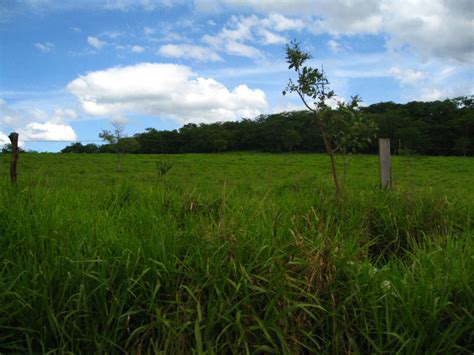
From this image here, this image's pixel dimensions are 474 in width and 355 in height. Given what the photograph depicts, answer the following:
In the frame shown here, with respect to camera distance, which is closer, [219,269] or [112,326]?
[112,326]

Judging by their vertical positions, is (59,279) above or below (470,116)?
below

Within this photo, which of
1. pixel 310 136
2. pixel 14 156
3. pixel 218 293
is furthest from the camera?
pixel 310 136

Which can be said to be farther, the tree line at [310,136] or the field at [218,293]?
the tree line at [310,136]

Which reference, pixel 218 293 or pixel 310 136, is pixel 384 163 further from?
pixel 310 136

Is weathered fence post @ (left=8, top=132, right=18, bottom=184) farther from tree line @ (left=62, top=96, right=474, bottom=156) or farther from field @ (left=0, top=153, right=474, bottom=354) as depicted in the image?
tree line @ (left=62, top=96, right=474, bottom=156)

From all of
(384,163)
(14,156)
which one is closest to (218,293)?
(14,156)

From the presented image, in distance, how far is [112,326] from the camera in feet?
9.27

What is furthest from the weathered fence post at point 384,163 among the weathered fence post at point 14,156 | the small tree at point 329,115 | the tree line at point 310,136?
the tree line at point 310,136

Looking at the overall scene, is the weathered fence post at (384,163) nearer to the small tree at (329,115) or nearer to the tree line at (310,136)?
the small tree at (329,115)

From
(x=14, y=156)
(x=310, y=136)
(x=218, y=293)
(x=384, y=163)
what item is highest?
(x=310, y=136)

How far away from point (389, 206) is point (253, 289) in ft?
10.1

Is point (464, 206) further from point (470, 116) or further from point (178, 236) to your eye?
point (470, 116)

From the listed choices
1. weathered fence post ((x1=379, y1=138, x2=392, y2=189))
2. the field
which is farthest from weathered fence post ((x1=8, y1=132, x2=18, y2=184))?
weathered fence post ((x1=379, y1=138, x2=392, y2=189))

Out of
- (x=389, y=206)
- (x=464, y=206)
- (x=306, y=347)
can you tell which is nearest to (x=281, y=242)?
(x=306, y=347)
